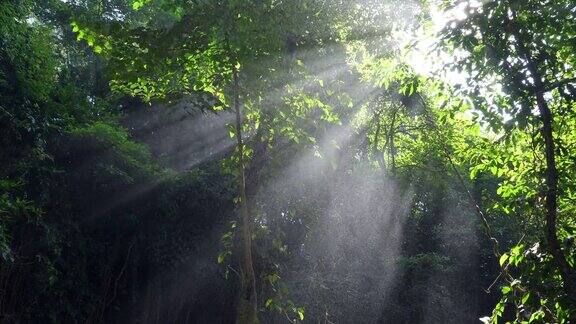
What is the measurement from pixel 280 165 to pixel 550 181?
1980 millimetres

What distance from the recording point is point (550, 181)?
6.58ft

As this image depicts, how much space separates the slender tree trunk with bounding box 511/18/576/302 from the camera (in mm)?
1920

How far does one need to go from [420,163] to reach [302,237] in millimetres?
3832

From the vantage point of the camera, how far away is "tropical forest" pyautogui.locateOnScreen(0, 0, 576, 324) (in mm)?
2166

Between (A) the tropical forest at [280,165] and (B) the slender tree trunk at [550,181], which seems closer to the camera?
(B) the slender tree trunk at [550,181]

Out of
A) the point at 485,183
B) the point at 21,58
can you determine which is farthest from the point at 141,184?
the point at 485,183

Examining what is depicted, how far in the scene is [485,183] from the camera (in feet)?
40.2

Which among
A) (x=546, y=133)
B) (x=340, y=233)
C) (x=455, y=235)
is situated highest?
(x=546, y=133)

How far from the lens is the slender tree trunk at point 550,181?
1920mm

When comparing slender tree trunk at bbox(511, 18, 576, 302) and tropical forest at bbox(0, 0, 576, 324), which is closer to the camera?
slender tree trunk at bbox(511, 18, 576, 302)

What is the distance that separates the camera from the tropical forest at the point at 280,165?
217 cm

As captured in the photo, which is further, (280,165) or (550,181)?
(280,165)

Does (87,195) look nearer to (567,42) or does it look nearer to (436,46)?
(436,46)

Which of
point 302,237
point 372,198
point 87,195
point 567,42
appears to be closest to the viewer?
point 567,42
